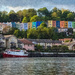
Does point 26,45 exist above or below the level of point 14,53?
above

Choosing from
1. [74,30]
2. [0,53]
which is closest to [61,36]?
[74,30]

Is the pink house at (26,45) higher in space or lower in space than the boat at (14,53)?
higher

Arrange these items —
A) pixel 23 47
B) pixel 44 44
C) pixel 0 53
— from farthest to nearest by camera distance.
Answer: pixel 44 44 → pixel 23 47 → pixel 0 53

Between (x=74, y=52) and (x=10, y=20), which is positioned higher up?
(x=10, y=20)

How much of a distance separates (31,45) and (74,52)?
567 inches

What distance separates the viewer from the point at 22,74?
44.1 m

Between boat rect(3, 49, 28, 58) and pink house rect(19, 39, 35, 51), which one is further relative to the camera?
pink house rect(19, 39, 35, 51)

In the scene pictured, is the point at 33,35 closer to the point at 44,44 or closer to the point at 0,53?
the point at 44,44

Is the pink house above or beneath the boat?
above

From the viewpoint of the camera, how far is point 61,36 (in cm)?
16200

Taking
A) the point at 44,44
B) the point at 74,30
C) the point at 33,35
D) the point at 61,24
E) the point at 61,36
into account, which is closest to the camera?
the point at 44,44

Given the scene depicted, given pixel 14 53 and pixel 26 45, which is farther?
pixel 26 45

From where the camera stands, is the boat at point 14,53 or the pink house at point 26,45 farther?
the pink house at point 26,45

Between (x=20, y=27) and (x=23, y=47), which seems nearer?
(x=23, y=47)
